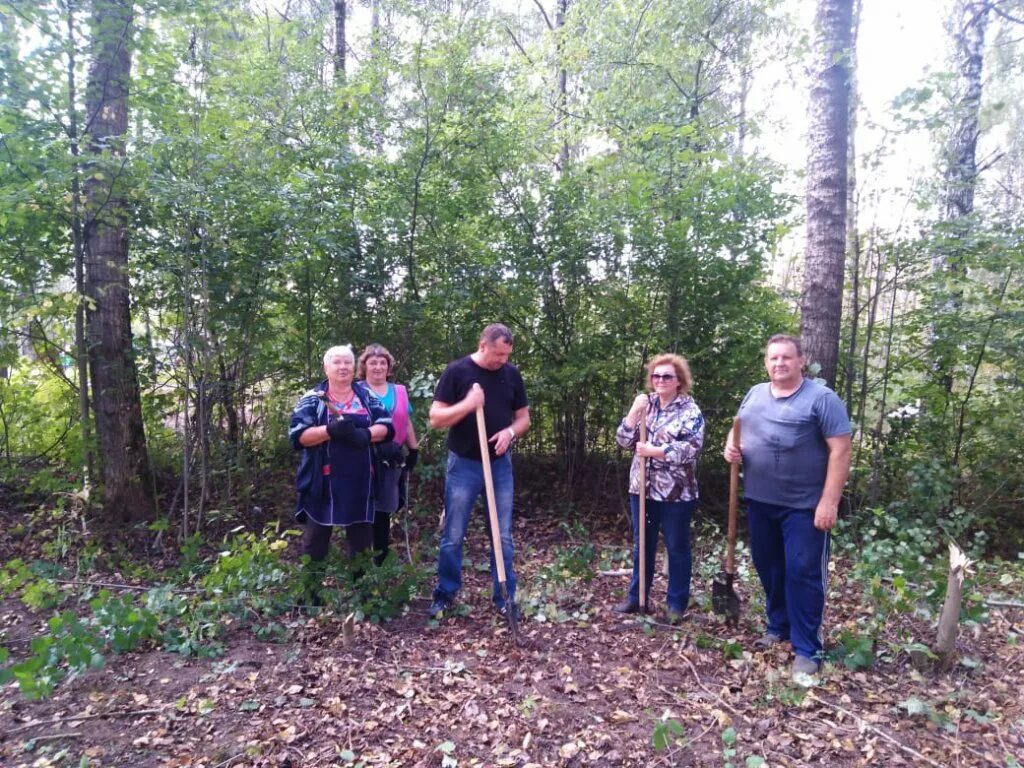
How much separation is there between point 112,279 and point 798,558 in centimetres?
561

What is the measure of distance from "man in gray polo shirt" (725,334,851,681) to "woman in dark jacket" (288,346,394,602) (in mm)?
2257

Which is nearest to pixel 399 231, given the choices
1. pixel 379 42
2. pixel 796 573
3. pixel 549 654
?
pixel 379 42

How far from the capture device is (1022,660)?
11.4 ft

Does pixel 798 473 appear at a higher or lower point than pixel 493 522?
higher

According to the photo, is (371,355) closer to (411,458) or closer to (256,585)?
(411,458)

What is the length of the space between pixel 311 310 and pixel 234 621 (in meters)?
2.92

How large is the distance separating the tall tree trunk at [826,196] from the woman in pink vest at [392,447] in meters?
3.66

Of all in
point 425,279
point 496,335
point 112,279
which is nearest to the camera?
point 496,335

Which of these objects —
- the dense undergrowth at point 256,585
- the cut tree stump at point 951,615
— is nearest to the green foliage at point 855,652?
the dense undergrowth at point 256,585

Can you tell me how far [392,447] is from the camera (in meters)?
4.09

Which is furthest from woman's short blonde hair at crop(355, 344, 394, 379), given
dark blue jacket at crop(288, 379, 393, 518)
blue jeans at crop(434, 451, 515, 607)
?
blue jeans at crop(434, 451, 515, 607)

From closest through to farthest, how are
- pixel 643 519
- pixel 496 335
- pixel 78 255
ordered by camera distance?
pixel 496 335
pixel 643 519
pixel 78 255

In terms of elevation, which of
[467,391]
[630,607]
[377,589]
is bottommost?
[630,607]

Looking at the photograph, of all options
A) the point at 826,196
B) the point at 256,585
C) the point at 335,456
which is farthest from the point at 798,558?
the point at 826,196
